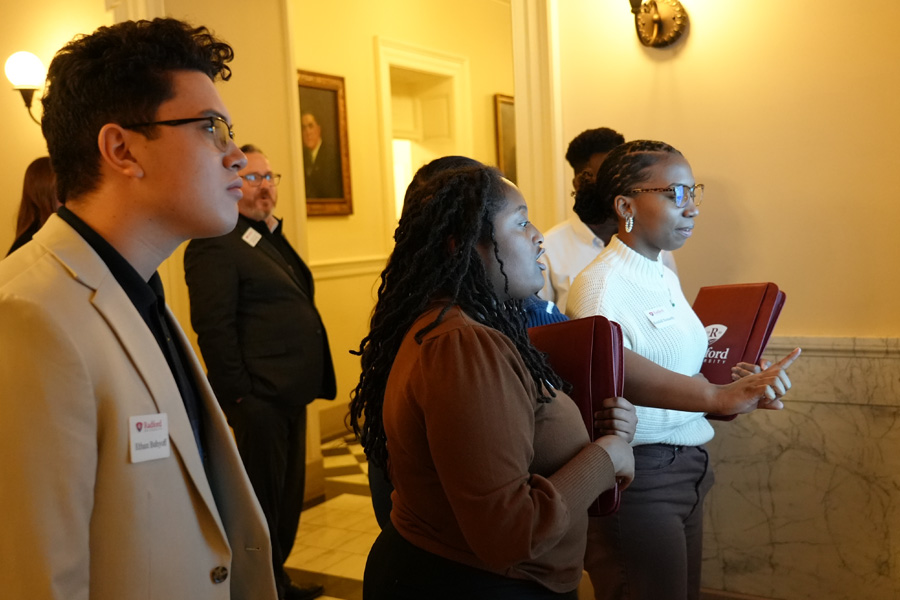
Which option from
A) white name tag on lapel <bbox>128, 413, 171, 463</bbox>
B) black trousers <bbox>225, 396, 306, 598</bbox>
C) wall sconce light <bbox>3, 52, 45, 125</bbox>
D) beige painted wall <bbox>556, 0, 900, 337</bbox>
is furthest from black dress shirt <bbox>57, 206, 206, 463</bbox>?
wall sconce light <bbox>3, 52, 45, 125</bbox>

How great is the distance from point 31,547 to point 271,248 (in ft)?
7.91

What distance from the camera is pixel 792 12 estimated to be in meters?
2.76

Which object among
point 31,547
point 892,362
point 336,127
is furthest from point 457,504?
point 336,127

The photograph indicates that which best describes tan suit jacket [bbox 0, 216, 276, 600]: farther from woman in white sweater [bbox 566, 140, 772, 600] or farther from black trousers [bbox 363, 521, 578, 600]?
woman in white sweater [bbox 566, 140, 772, 600]

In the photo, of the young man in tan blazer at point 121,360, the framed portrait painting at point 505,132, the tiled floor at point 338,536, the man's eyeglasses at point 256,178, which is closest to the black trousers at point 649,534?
the young man in tan blazer at point 121,360

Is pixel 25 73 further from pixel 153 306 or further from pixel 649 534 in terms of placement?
pixel 649 534

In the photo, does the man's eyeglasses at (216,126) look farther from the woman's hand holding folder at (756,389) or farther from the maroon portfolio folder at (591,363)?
the woman's hand holding folder at (756,389)

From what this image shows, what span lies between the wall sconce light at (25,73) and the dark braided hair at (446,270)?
12.2ft

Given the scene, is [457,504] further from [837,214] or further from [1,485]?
[837,214]

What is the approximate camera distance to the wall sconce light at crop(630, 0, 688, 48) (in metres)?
2.94

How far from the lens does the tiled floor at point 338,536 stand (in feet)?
11.6

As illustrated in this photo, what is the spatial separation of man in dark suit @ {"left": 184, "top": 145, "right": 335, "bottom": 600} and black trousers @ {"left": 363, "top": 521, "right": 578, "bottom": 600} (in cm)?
188

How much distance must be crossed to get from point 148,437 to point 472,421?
1.52ft

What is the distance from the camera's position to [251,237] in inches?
126
